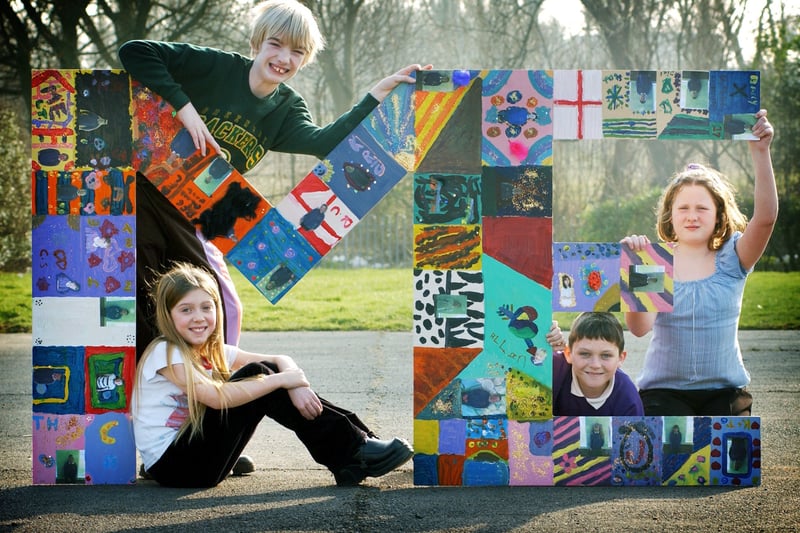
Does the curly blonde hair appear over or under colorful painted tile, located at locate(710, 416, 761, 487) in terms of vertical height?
over

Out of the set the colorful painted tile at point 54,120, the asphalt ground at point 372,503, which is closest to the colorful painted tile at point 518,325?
the asphalt ground at point 372,503

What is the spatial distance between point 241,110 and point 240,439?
138cm

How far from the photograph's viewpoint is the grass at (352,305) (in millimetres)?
8719

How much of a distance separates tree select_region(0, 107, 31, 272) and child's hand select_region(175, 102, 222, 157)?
1084 centimetres

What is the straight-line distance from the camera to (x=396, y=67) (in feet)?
61.3

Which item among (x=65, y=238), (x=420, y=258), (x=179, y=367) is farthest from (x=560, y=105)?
(x=65, y=238)

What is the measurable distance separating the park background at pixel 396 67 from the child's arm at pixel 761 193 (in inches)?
251

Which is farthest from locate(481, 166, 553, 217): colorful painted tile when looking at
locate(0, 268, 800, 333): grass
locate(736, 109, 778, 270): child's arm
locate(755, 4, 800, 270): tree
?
locate(755, 4, 800, 270): tree

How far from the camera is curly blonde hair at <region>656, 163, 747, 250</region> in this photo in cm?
400

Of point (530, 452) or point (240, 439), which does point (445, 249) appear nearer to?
point (530, 452)

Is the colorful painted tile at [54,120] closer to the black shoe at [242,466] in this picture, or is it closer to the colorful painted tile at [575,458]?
the black shoe at [242,466]

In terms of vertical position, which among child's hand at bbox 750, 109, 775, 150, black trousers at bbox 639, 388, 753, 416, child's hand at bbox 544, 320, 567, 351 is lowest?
black trousers at bbox 639, 388, 753, 416

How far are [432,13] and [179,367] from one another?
19.9 metres

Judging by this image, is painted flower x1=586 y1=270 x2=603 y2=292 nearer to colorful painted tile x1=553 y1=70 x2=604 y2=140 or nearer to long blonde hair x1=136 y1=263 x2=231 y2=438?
colorful painted tile x1=553 y1=70 x2=604 y2=140
